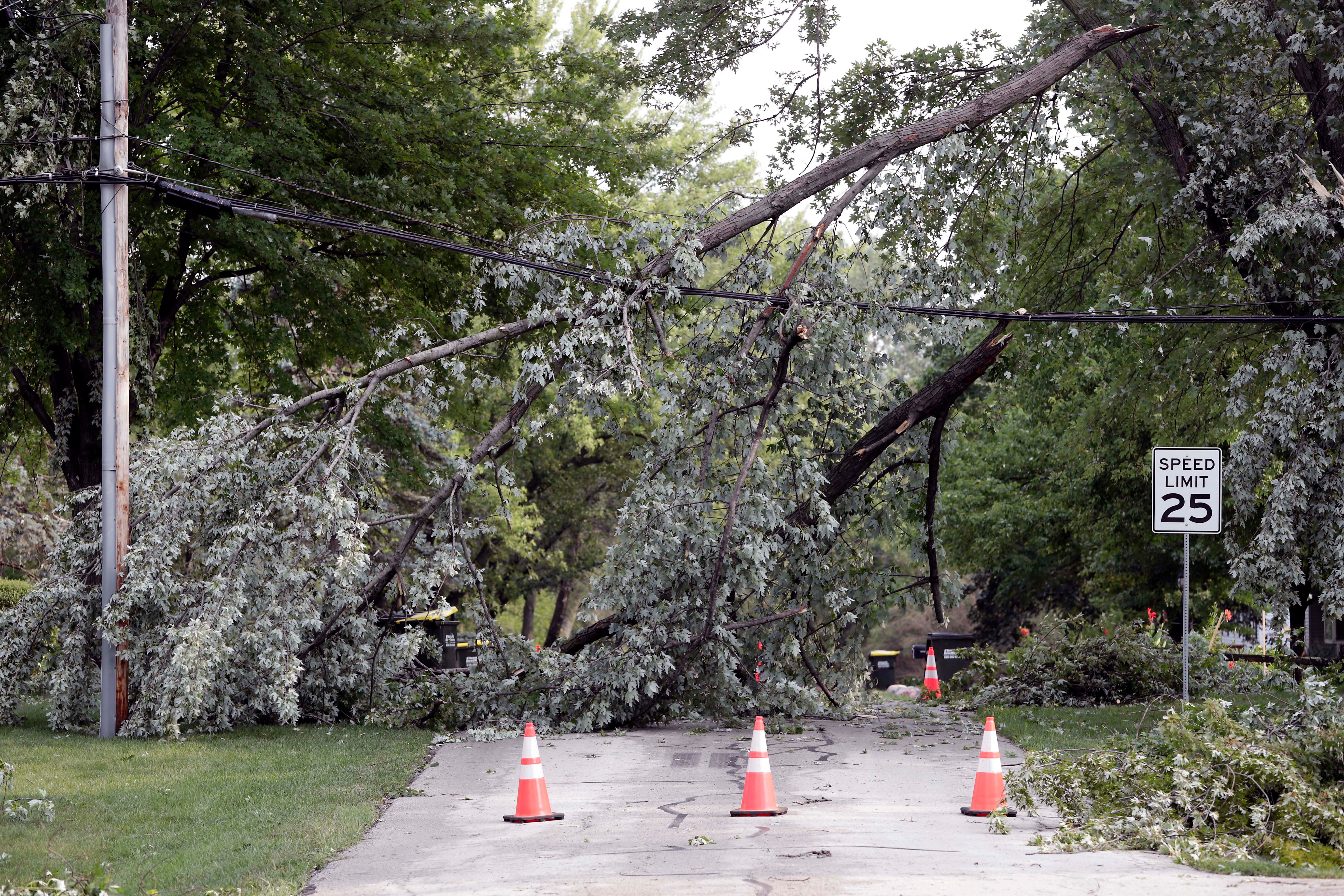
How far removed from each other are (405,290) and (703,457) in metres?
7.79

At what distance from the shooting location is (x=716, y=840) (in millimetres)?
7559

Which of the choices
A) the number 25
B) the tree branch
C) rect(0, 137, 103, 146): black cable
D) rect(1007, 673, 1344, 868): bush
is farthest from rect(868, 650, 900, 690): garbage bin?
rect(0, 137, 103, 146): black cable

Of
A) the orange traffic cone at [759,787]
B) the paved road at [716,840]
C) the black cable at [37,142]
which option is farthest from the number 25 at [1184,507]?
the black cable at [37,142]

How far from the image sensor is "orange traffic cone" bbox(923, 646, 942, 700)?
62.3 ft

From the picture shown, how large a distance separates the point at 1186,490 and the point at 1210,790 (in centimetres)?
408

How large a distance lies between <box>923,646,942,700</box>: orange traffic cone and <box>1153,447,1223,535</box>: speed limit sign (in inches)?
317

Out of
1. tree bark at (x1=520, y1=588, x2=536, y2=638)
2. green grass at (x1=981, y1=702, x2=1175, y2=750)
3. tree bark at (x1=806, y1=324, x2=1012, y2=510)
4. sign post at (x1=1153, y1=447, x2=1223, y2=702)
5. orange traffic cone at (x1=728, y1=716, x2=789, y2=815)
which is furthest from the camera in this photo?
tree bark at (x1=520, y1=588, x2=536, y2=638)

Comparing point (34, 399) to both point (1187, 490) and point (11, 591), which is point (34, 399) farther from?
point (1187, 490)

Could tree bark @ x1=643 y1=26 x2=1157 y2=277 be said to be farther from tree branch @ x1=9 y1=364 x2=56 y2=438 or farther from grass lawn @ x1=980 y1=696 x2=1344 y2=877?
tree branch @ x1=9 y1=364 x2=56 y2=438

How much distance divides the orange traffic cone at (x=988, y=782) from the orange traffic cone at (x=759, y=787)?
1283mm

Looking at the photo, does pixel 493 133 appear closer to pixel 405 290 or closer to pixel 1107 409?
pixel 405 290

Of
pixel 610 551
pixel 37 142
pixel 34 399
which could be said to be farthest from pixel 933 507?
pixel 34 399

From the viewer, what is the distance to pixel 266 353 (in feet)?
62.7

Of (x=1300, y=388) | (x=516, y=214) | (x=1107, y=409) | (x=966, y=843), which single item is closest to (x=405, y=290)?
(x=516, y=214)
